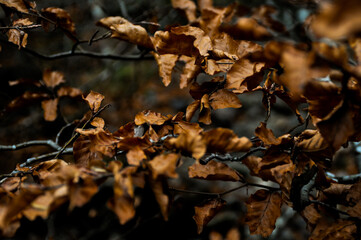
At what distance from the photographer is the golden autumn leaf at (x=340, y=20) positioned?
242mm

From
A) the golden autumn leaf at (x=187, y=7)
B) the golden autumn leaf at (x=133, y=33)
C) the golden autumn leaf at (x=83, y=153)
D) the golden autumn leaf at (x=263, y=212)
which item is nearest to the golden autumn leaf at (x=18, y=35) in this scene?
the golden autumn leaf at (x=133, y=33)

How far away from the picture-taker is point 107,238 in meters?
1.71

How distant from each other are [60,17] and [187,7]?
56cm

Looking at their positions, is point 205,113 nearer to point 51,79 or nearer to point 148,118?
point 148,118

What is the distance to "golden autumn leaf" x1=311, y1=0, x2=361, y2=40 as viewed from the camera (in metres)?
0.24

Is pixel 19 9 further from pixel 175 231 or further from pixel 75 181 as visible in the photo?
pixel 175 231

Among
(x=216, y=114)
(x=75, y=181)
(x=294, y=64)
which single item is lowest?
(x=216, y=114)

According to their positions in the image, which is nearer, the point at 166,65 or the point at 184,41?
the point at 184,41

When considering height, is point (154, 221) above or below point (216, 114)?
below

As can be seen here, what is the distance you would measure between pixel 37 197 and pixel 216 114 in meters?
1.99

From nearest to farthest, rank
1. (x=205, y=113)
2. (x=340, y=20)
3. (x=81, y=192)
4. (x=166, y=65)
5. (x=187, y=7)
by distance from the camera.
A: (x=340, y=20) → (x=81, y=192) → (x=205, y=113) → (x=166, y=65) → (x=187, y=7)

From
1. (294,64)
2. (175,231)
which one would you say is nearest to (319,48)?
(294,64)

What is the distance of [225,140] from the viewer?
1.47ft

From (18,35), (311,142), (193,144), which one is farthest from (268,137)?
(18,35)
